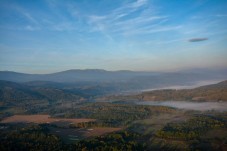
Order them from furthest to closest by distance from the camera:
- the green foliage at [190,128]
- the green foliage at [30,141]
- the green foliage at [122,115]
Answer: the green foliage at [122,115]
the green foliage at [190,128]
the green foliage at [30,141]

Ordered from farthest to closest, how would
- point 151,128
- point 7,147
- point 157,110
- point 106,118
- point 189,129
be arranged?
point 157,110
point 106,118
point 151,128
point 189,129
point 7,147

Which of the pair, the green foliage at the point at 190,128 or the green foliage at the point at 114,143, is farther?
the green foliage at the point at 190,128

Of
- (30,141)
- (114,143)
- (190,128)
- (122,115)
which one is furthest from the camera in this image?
(122,115)

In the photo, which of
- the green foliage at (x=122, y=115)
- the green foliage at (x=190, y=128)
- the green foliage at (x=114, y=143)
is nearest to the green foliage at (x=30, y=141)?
the green foliage at (x=114, y=143)

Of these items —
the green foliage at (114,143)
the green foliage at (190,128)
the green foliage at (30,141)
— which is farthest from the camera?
the green foliage at (190,128)

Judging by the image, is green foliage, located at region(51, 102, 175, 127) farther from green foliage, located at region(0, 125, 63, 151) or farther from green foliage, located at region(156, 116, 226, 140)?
green foliage, located at region(0, 125, 63, 151)

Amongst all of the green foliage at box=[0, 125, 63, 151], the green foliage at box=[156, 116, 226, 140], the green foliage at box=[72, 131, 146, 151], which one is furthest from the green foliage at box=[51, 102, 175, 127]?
the green foliage at box=[0, 125, 63, 151]

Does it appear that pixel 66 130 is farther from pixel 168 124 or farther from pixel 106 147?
pixel 168 124

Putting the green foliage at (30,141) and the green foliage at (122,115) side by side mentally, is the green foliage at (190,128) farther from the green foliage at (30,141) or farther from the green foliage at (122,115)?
the green foliage at (30,141)

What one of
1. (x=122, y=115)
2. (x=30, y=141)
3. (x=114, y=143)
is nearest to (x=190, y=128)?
(x=114, y=143)

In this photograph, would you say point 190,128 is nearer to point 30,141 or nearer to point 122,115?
point 122,115

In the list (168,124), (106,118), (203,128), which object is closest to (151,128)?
(168,124)
